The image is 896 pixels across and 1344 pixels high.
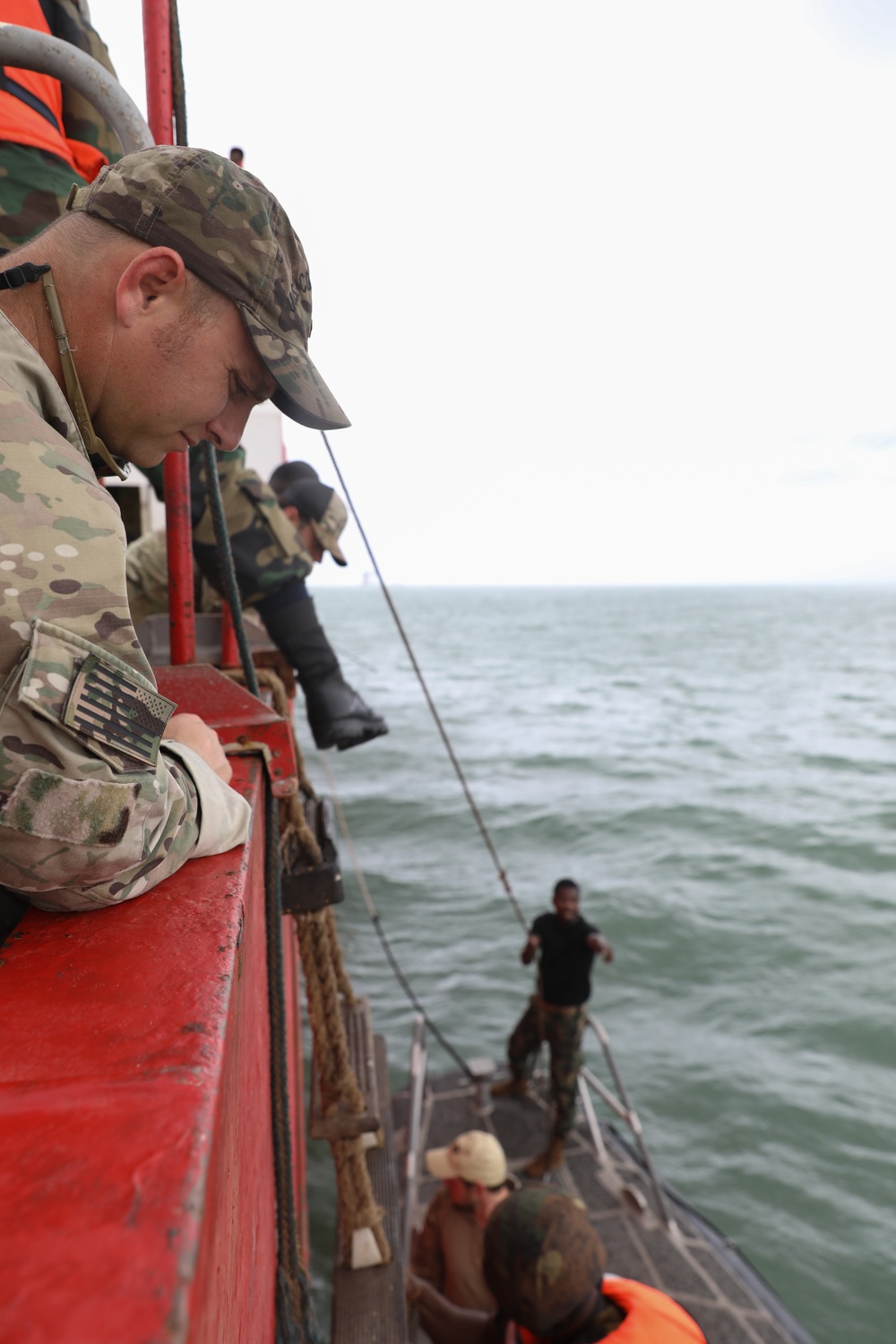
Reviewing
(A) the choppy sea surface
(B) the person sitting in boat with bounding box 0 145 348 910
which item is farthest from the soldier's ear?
(A) the choppy sea surface

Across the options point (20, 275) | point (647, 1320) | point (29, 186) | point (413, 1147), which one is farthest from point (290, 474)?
point (413, 1147)

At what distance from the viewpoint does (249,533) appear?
3.24 meters

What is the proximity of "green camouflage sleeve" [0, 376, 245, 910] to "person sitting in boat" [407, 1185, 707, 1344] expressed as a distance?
225 centimetres

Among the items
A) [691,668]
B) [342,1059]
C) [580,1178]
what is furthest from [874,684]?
[342,1059]

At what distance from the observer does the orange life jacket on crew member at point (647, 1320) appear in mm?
2424

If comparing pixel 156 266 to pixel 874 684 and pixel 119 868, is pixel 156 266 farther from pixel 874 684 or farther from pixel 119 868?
pixel 874 684

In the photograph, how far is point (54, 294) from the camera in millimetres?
1195

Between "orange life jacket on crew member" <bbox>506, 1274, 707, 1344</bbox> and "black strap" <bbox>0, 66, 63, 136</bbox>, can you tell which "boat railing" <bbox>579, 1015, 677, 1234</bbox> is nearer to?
"orange life jacket on crew member" <bbox>506, 1274, 707, 1344</bbox>

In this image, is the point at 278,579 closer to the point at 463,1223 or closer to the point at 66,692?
the point at 66,692

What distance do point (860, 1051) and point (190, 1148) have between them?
11.6 metres

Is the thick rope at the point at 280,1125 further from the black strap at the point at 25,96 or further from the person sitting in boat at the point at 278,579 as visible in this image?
the black strap at the point at 25,96

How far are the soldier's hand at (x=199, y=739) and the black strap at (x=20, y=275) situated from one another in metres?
0.70

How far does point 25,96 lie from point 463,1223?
5083mm

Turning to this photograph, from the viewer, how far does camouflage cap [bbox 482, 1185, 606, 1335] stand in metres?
2.50
